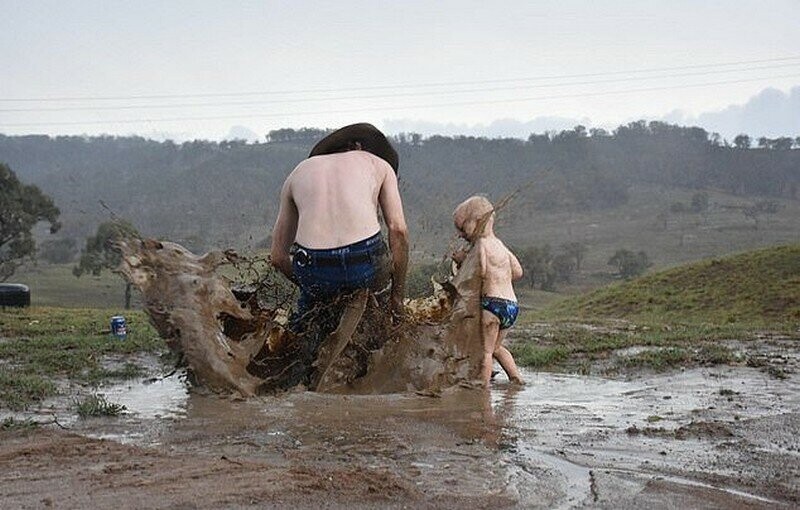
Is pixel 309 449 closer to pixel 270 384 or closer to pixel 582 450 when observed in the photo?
pixel 582 450

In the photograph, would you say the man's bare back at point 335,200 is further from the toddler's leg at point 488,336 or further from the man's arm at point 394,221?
the toddler's leg at point 488,336

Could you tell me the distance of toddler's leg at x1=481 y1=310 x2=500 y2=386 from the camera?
706 centimetres

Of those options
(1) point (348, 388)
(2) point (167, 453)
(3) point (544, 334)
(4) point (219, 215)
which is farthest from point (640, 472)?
(4) point (219, 215)

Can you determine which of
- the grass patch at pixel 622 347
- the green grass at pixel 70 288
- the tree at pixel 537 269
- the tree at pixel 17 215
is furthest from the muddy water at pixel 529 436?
the tree at pixel 537 269

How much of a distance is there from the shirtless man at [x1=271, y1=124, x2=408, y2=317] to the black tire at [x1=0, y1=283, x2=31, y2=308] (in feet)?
45.4

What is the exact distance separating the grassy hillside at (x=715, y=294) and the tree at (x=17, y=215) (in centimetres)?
2889

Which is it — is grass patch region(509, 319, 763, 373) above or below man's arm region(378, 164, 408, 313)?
below

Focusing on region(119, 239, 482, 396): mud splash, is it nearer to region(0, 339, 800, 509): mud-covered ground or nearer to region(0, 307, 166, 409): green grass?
region(0, 339, 800, 509): mud-covered ground

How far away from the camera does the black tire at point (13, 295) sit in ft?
62.0

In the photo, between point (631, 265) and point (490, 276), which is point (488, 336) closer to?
Result: point (490, 276)

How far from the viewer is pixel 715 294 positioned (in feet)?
67.2

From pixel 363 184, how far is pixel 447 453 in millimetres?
2522

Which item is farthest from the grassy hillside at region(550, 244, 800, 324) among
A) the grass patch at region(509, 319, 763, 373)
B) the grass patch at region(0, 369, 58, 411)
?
the grass patch at region(0, 369, 58, 411)

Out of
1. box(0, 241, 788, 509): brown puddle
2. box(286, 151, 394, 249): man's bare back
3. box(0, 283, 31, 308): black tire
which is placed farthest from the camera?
box(0, 283, 31, 308): black tire
